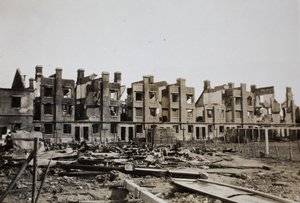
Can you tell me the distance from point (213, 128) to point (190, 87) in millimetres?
9064

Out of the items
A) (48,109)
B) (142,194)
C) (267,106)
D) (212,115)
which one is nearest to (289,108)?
Result: (267,106)

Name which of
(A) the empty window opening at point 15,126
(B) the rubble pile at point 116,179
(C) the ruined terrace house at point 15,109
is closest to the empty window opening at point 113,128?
(C) the ruined terrace house at point 15,109

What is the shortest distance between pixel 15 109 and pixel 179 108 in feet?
86.9

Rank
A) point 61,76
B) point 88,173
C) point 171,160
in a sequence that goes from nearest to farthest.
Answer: point 88,173 < point 171,160 < point 61,76

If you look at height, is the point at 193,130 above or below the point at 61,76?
below

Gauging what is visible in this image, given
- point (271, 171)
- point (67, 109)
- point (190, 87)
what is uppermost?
point (190, 87)

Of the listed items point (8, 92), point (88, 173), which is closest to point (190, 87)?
point (8, 92)

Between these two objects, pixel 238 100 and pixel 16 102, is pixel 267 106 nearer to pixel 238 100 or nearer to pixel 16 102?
pixel 238 100

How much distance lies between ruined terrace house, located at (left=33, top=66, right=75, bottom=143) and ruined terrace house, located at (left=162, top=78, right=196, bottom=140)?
1716 centimetres

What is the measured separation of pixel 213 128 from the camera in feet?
159

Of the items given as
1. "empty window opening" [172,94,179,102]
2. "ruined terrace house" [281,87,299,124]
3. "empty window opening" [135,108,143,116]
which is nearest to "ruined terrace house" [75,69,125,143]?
"empty window opening" [135,108,143,116]

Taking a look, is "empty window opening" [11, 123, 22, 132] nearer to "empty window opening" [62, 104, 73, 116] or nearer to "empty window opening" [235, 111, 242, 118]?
"empty window opening" [62, 104, 73, 116]

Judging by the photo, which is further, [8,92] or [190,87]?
[190,87]

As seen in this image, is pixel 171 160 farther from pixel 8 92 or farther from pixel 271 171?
pixel 8 92
